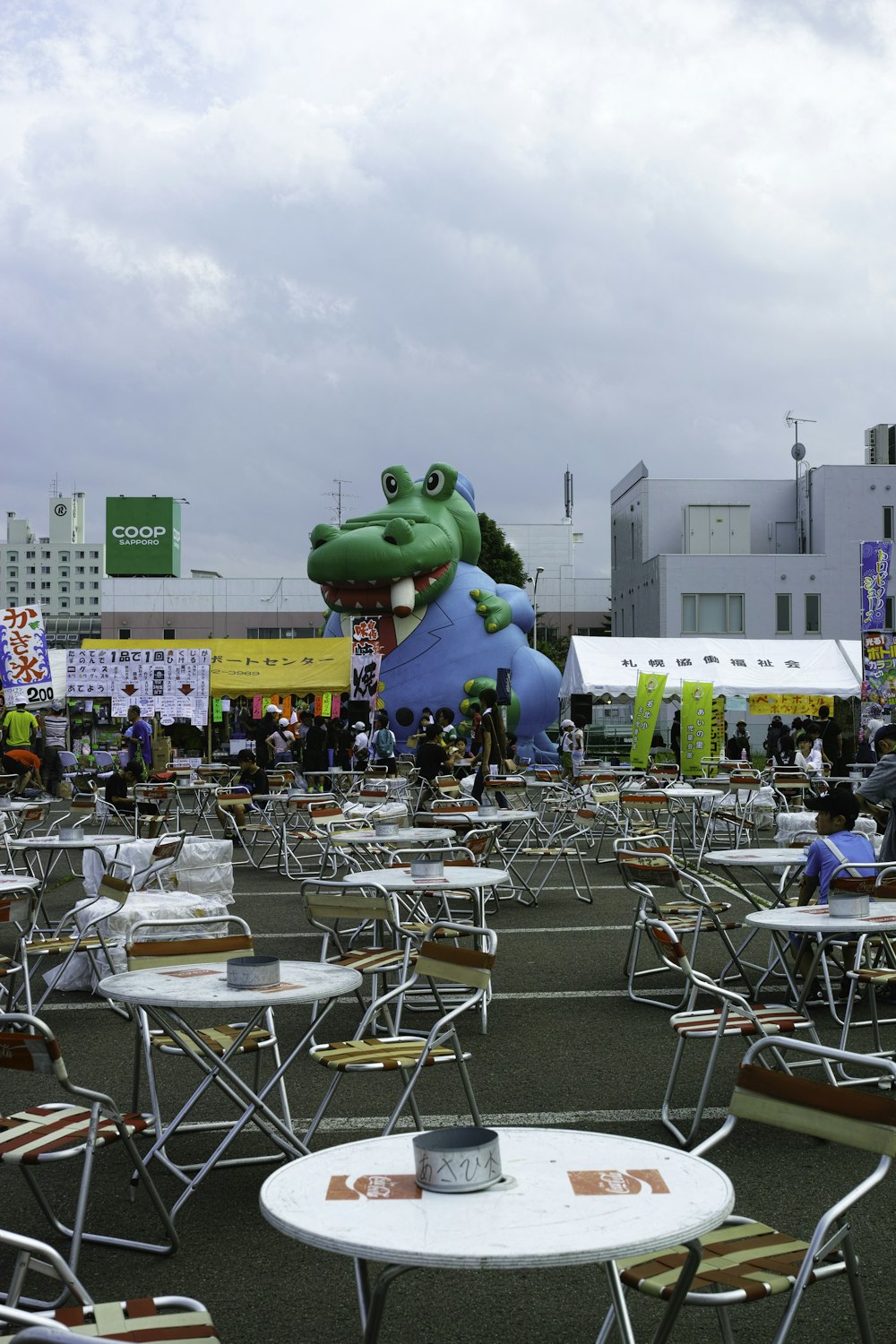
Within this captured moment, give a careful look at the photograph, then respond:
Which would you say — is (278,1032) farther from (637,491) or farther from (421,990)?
(637,491)

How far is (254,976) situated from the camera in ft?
14.8

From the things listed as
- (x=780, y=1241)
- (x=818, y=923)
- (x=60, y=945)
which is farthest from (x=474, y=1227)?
(x=60, y=945)

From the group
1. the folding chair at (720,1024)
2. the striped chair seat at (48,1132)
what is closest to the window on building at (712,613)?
the folding chair at (720,1024)

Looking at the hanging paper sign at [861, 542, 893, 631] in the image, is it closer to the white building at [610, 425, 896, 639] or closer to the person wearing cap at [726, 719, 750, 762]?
the person wearing cap at [726, 719, 750, 762]

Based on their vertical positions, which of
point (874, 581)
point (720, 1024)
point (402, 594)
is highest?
point (402, 594)

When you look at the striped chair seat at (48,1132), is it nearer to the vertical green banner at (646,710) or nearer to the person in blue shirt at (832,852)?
the person in blue shirt at (832,852)

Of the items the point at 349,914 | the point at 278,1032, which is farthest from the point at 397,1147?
the point at 278,1032

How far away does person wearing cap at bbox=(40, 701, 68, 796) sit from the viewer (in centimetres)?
2491

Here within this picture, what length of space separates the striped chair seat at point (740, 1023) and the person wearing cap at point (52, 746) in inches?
790

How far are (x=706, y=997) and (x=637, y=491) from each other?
127ft

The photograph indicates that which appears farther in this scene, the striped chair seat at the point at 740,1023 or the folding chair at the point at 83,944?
the folding chair at the point at 83,944

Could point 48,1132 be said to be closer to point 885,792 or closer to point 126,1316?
point 126,1316

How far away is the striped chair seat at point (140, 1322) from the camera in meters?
2.47

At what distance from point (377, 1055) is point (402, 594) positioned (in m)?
23.3
